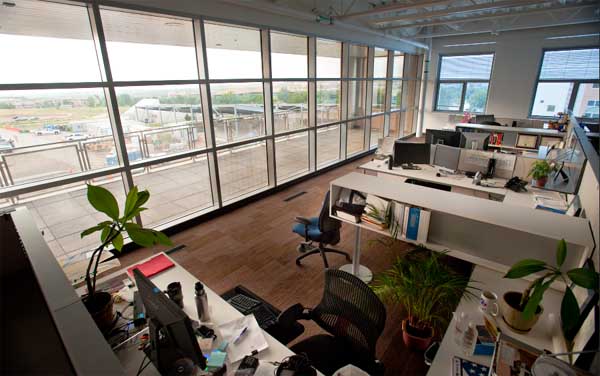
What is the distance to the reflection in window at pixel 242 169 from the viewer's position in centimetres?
495

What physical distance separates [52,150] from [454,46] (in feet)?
34.3

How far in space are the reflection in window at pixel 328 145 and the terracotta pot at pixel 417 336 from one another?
16.0 ft

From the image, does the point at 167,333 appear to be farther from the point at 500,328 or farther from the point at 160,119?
the point at 160,119

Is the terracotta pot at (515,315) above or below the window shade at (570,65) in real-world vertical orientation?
below

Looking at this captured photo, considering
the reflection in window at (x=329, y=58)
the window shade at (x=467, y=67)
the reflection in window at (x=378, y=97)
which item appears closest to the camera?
the reflection in window at (x=329, y=58)

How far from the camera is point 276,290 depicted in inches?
121

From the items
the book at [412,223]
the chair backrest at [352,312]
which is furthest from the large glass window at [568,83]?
the chair backrest at [352,312]

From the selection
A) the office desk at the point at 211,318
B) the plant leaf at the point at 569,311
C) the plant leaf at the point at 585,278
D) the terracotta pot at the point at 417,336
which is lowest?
the terracotta pot at the point at 417,336

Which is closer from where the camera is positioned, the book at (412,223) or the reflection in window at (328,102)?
the book at (412,223)

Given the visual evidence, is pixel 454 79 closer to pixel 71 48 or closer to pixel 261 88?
pixel 261 88

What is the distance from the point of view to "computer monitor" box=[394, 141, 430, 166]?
461 cm

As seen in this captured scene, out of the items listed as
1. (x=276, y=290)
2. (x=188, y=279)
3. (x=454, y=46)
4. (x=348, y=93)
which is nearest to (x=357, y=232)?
(x=276, y=290)

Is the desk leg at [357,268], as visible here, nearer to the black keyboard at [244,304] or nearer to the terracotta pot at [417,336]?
the terracotta pot at [417,336]

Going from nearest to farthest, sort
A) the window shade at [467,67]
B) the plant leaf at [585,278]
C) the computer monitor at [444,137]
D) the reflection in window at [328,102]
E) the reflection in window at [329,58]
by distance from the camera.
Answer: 1. the plant leaf at [585,278]
2. the computer monitor at [444,137]
3. the reflection in window at [329,58]
4. the reflection in window at [328,102]
5. the window shade at [467,67]
